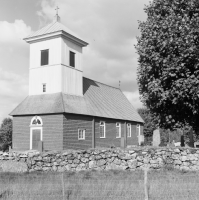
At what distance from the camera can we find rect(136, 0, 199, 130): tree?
15219 mm

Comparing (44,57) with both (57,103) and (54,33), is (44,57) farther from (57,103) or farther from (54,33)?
(57,103)

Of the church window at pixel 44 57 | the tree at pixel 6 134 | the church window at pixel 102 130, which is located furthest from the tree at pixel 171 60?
the tree at pixel 6 134

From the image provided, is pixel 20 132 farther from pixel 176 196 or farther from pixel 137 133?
pixel 176 196

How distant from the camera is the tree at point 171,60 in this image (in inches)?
599

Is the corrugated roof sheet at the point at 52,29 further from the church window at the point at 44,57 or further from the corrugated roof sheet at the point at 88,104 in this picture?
the corrugated roof sheet at the point at 88,104

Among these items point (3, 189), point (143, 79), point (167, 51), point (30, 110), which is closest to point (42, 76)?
point (30, 110)

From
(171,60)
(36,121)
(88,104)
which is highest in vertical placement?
(171,60)

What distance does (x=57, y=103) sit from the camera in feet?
90.8

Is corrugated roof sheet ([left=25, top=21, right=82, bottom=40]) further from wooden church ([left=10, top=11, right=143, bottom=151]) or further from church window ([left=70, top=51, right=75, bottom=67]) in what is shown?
church window ([left=70, top=51, right=75, bottom=67])

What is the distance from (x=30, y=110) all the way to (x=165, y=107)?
15.5m

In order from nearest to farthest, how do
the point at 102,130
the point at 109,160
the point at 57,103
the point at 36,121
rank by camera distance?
the point at 109,160 → the point at 57,103 → the point at 36,121 → the point at 102,130

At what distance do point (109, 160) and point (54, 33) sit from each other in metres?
16.8

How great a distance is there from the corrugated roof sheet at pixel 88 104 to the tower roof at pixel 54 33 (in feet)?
20.1

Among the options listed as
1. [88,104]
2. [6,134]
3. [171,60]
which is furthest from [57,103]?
[6,134]
